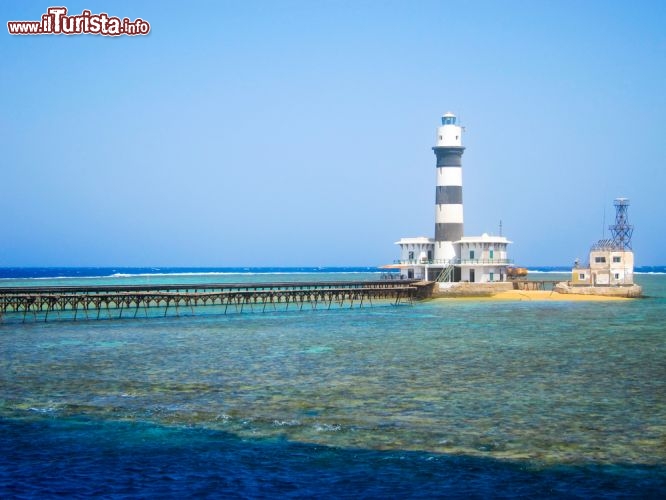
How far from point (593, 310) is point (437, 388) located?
126 feet

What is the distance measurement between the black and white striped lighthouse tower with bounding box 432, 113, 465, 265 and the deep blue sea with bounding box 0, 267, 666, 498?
33.9 meters

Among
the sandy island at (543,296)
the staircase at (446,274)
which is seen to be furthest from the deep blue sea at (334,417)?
the staircase at (446,274)

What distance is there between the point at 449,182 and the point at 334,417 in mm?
54390

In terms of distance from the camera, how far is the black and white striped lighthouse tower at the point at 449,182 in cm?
7256

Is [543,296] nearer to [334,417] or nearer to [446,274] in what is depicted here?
[446,274]

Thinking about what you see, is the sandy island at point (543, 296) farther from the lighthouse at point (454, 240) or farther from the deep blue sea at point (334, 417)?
the deep blue sea at point (334, 417)

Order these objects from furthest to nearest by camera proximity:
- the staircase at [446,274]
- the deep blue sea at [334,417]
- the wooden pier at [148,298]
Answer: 1. the staircase at [446,274]
2. the wooden pier at [148,298]
3. the deep blue sea at [334,417]

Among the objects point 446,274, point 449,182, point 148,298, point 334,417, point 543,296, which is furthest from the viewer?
point 446,274

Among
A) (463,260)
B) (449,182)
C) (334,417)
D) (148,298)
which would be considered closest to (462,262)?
(463,260)

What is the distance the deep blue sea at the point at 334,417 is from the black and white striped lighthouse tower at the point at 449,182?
33.9 m

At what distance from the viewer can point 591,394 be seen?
76.0ft

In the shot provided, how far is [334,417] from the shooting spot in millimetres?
19984

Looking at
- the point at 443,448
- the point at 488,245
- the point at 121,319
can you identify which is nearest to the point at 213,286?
the point at 121,319

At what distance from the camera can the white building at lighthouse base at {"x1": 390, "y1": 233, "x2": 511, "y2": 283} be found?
2891 inches
